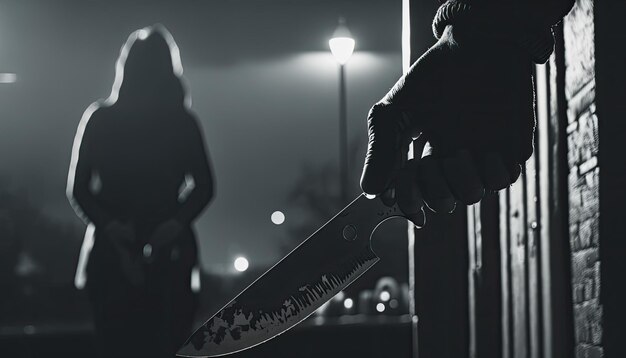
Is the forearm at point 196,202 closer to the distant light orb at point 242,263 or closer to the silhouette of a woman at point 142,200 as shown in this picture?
the silhouette of a woman at point 142,200

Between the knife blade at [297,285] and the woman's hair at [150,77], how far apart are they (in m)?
2.81

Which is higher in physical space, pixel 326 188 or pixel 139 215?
pixel 326 188

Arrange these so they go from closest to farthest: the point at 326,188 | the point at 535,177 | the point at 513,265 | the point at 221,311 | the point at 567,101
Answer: the point at 221,311, the point at 567,101, the point at 535,177, the point at 513,265, the point at 326,188

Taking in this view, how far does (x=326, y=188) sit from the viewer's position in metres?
22.8

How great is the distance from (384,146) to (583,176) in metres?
1.14

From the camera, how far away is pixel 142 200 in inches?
200

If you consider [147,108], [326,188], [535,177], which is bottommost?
[535,177]

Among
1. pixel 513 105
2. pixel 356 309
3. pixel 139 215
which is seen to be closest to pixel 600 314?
pixel 513 105

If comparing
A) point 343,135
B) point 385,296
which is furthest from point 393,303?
point 343,135

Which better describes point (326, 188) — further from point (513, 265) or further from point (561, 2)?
point (561, 2)

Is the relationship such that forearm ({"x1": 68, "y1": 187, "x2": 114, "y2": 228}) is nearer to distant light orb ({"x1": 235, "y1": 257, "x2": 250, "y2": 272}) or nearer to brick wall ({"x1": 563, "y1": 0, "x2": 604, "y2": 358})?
brick wall ({"x1": 563, "y1": 0, "x2": 604, "y2": 358})

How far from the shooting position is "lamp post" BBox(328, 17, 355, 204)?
13.3 metres

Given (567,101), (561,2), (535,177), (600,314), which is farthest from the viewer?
(535,177)

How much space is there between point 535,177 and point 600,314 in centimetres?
87
